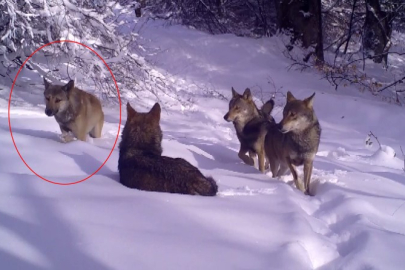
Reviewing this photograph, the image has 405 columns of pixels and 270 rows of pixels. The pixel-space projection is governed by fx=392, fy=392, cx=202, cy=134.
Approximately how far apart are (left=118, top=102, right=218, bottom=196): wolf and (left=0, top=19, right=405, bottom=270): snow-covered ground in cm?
20

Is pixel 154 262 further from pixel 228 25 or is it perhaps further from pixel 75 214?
pixel 228 25

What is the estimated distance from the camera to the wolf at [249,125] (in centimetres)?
780

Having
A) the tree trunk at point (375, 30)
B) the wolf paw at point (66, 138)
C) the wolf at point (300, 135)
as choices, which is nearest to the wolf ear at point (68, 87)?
the wolf paw at point (66, 138)

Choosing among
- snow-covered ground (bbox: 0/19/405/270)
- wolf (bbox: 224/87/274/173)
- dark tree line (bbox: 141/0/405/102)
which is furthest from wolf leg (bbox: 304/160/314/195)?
dark tree line (bbox: 141/0/405/102)

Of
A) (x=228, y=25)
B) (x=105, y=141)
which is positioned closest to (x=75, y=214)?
(x=105, y=141)

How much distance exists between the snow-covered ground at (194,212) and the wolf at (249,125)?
364 mm

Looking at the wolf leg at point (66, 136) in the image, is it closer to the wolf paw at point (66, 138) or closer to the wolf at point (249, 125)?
the wolf paw at point (66, 138)

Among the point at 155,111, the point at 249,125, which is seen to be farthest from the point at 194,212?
the point at 249,125

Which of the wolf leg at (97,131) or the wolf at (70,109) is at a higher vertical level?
the wolf at (70,109)

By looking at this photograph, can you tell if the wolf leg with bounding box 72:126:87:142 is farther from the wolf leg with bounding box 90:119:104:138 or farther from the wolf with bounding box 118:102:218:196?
the wolf with bounding box 118:102:218:196

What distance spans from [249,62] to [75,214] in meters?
14.4

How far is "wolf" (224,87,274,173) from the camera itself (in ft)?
25.6

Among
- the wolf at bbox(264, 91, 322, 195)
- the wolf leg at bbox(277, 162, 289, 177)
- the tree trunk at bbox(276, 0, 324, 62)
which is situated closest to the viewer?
the wolf at bbox(264, 91, 322, 195)

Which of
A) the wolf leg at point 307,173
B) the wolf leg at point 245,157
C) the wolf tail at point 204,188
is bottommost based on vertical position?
the wolf leg at point 245,157
